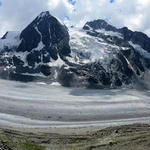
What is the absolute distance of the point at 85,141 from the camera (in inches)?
1708

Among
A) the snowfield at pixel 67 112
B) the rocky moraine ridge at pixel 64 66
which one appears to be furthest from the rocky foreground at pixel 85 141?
the rocky moraine ridge at pixel 64 66

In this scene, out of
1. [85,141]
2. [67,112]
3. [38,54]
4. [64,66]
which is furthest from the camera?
[38,54]

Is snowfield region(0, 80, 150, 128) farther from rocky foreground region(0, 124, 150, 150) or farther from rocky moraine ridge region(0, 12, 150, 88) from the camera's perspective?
rocky moraine ridge region(0, 12, 150, 88)

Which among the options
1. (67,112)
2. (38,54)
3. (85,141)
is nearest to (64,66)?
(38,54)

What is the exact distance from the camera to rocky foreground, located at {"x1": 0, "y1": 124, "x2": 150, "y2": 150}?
38219mm

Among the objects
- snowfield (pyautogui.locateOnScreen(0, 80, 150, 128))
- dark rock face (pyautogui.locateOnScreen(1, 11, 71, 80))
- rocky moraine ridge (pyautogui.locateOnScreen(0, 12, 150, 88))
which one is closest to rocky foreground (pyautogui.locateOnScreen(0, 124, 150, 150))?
snowfield (pyautogui.locateOnScreen(0, 80, 150, 128))

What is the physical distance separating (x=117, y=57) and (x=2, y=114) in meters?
131

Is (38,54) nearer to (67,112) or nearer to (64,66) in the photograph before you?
(64,66)

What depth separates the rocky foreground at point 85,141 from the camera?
38219 mm

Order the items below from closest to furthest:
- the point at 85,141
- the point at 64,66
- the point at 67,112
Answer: the point at 85,141
the point at 67,112
the point at 64,66

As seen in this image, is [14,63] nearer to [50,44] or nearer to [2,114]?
[50,44]

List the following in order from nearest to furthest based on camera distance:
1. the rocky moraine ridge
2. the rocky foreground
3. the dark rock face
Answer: the rocky foreground
the rocky moraine ridge
the dark rock face

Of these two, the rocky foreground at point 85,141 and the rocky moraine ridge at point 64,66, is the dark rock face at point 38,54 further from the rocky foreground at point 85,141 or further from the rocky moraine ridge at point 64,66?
the rocky foreground at point 85,141

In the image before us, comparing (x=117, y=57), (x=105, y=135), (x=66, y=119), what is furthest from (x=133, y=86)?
(x=105, y=135)
